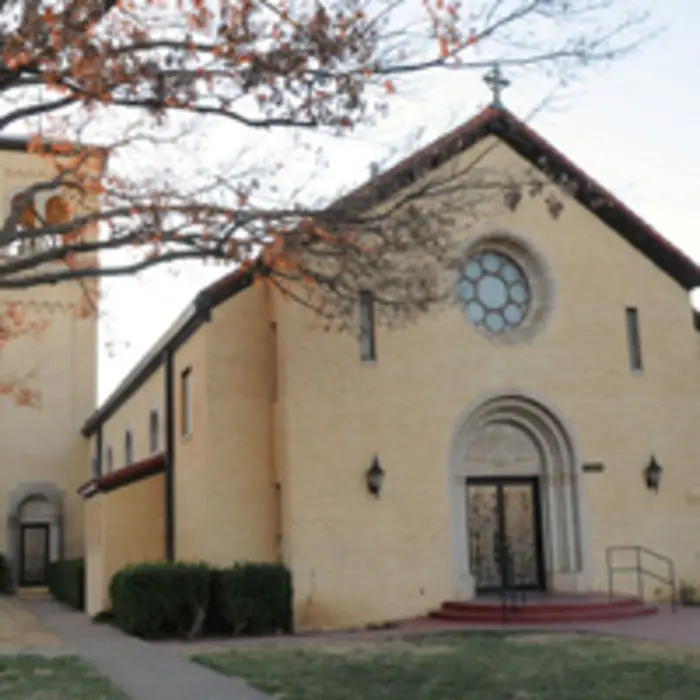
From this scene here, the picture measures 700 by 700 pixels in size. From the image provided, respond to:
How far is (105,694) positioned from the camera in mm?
11336

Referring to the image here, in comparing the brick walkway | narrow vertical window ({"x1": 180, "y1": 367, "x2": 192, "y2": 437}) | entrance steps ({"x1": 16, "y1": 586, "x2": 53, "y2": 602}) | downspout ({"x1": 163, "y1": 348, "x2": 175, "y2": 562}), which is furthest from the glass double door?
entrance steps ({"x1": 16, "y1": 586, "x2": 53, "y2": 602})

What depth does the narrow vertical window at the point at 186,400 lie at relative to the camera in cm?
2156

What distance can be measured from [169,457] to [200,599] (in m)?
4.94

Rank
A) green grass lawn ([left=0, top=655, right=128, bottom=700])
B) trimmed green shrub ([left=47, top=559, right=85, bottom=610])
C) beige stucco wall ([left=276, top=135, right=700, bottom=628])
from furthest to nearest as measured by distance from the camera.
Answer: trimmed green shrub ([left=47, top=559, right=85, bottom=610]), beige stucco wall ([left=276, top=135, right=700, bottom=628]), green grass lawn ([left=0, top=655, right=128, bottom=700])

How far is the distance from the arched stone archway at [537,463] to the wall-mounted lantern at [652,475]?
1.59m

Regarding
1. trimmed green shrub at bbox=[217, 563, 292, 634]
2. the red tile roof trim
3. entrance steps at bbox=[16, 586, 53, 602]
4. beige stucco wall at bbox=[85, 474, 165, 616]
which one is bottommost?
entrance steps at bbox=[16, 586, 53, 602]

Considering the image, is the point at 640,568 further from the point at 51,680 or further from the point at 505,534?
the point at 51,680

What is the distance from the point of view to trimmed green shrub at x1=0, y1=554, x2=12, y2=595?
33531 millimetres

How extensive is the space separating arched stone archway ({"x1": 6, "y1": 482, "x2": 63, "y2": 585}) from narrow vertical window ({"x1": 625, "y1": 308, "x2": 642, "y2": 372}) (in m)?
21.5

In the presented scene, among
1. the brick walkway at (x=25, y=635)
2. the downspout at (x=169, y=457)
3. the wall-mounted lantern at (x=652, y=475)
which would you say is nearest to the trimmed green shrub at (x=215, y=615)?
the brick walkway at (x=25, y=635)

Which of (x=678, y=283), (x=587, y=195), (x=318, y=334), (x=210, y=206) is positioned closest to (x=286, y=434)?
(x=318, y=334)

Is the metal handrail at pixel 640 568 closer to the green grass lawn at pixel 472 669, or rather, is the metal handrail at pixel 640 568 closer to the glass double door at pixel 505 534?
the glass double door at pixel 505 534

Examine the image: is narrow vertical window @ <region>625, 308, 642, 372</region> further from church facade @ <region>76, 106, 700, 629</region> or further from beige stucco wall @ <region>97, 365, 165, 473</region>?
beige stucco wall @ <region>97, 365, 165, 473</region>

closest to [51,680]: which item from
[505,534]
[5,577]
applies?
[505,534]
